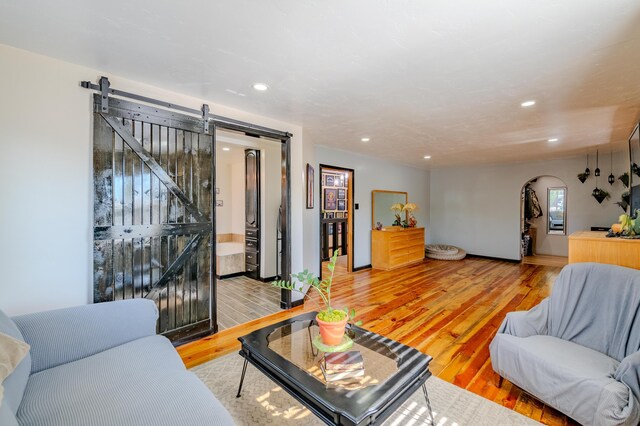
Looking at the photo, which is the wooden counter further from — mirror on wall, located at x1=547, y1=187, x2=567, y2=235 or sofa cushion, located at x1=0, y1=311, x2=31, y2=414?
mirror on wall, located at x1=547, y1=187, x2=567, y2=235

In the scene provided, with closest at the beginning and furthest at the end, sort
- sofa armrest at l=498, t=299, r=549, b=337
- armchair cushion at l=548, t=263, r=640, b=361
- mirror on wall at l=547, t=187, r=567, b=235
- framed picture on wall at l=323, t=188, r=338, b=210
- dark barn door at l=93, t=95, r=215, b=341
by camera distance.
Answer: armchair cushion at l=548, t=263, r=640, b=361 → sofa armrest at l=498, t=299, r=549, b=337 → dark barn door at l=93, t=95, r=215, b=341 → framed picture on wall at l=323, t=188, r=338, b=210 → mirror on wall at l=547, t=187, r=567, b=235

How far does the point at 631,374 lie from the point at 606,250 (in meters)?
1.06

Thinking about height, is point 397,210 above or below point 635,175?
below

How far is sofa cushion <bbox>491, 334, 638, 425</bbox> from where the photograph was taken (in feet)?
4.80

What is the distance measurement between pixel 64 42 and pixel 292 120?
2.20 m

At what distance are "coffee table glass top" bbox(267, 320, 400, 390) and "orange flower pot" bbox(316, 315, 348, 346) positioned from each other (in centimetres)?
11

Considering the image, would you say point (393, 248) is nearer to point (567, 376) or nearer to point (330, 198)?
point (330, 198)

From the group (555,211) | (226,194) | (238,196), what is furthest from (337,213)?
(555,211)

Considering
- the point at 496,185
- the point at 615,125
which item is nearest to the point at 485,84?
the point at 615,125

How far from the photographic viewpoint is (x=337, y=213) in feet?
21.7

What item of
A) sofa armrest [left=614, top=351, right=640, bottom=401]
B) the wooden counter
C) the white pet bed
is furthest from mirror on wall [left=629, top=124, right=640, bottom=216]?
the white pet bed

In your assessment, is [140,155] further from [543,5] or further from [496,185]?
[496,185]

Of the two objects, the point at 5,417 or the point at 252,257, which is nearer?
the point at 5,417

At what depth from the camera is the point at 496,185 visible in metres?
7.21
